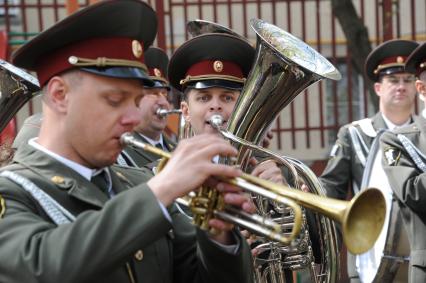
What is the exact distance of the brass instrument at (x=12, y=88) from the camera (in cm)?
487

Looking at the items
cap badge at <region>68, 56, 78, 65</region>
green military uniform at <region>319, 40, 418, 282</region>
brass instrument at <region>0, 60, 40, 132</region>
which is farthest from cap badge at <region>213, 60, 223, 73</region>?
green military uniform at <region>319, 40, 418, 282</region>

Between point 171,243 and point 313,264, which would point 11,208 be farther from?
point 313,264

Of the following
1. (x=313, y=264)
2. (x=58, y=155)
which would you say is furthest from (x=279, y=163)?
(x=58, y=155)

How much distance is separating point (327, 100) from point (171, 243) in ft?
28.7

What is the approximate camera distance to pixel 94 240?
2297 millimetres

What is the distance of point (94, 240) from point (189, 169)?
31 cm

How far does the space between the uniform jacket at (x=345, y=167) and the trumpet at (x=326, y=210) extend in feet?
14.8

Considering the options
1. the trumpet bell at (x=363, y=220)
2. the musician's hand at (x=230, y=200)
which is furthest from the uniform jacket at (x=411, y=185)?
the musician's hand at (x=230, y=200)

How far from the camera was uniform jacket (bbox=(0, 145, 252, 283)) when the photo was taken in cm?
230

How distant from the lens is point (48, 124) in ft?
8.71

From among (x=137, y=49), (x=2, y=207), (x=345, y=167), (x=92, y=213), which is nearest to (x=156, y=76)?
(x=345, y=167)

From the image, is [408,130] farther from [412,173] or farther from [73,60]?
Result: [73,60]

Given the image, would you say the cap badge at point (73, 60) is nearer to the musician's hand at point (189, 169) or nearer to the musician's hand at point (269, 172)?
the musician's hand at point (189, 169)

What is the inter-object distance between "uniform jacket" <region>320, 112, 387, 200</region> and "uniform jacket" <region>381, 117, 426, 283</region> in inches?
51.0
